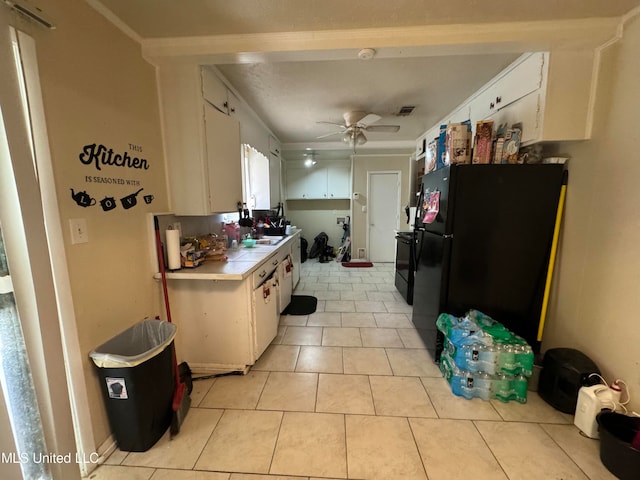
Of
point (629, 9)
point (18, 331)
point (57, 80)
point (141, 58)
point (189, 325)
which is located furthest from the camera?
point (189, 325)

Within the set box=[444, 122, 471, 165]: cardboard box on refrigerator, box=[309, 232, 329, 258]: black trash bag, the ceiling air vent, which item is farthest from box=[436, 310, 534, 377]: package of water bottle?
box=[309, 232, 329, 258]: black trash bag

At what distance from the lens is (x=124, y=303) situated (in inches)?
61.9

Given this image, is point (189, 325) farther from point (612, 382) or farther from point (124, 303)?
point (612, 382)

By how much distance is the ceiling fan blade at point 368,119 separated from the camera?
9.85 feet

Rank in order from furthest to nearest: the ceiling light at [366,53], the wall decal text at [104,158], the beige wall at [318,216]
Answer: the beige wall at [318,216] → the ceiling light at [366,53] → the wall decal text at [104,158]

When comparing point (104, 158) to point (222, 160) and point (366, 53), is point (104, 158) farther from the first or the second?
point (366, 53)

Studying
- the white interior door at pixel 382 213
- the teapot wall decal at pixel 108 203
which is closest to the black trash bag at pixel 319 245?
the white interior door at pixel 382 213

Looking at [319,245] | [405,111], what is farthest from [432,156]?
[319,245]

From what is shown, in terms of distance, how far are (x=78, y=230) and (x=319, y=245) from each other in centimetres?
491

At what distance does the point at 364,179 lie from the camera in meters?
5.62

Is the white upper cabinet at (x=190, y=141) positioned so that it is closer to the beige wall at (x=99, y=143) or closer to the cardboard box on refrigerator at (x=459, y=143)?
the beige wall at (x=99, y=143)

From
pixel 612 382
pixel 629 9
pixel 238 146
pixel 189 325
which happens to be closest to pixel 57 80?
pixel 238 146

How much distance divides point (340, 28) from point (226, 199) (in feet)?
5.01

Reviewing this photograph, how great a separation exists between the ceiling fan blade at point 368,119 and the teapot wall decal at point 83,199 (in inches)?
106
